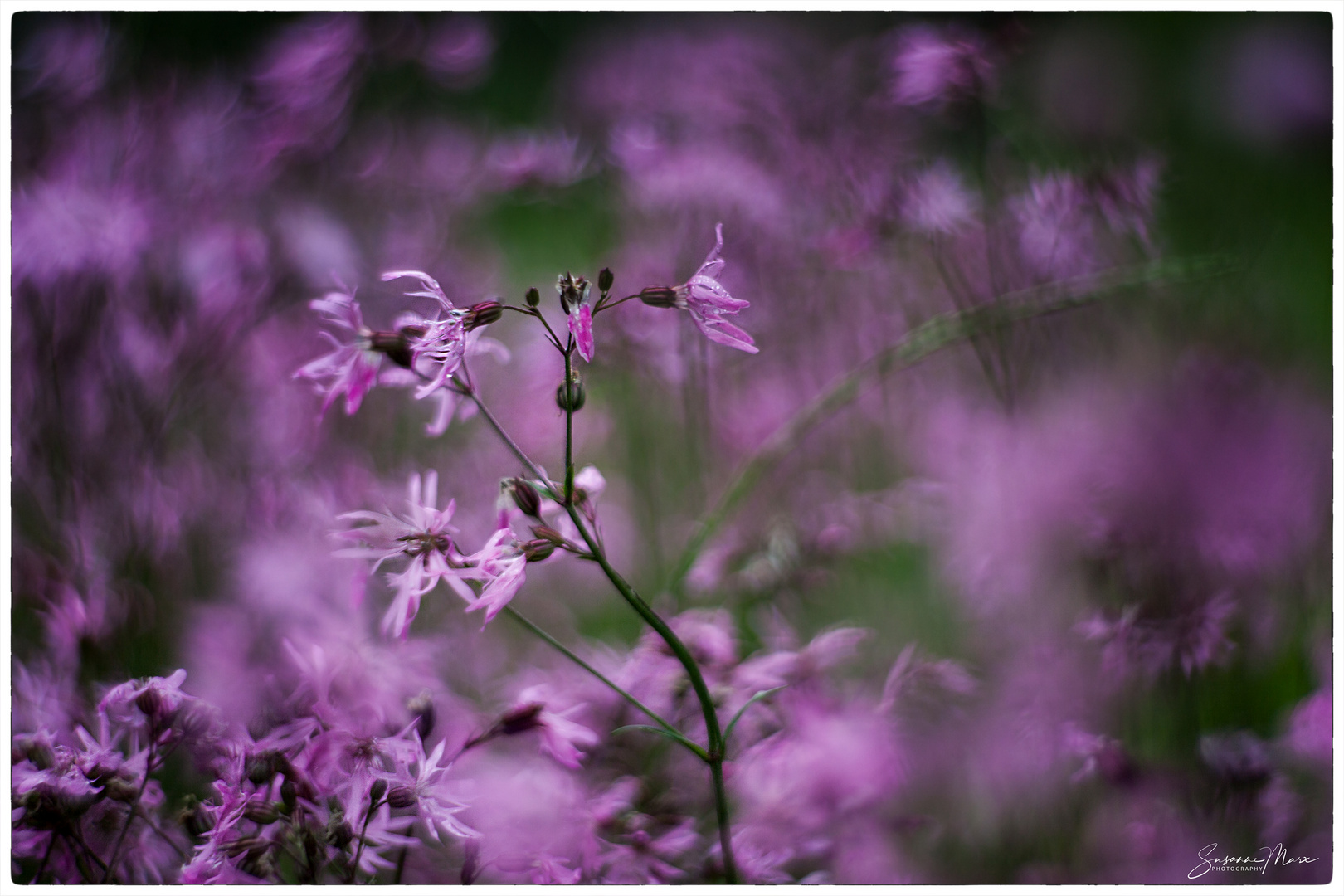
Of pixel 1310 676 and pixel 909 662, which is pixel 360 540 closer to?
pixel 909 662

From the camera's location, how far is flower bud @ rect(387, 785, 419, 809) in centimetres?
64

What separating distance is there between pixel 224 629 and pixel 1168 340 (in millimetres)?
1010

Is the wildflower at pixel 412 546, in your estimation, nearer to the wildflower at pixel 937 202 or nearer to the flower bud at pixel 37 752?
the flower bud at pixel 37 752

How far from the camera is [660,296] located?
0.57m

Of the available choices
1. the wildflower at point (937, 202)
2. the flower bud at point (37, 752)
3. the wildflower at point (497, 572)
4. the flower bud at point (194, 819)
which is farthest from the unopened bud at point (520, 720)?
the wildflower at point (937, 202)

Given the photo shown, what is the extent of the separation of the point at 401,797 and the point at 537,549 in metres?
0.24

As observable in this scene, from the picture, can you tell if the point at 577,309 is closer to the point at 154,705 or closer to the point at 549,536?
the point at 549,536

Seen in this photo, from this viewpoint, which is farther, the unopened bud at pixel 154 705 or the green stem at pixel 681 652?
the unopened bud at pixel 154 705

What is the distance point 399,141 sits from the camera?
102 centimetres

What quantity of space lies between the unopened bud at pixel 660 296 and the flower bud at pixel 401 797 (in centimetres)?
39

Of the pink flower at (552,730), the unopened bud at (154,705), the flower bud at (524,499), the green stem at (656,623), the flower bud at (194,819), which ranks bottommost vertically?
the flower bud at (194,819)

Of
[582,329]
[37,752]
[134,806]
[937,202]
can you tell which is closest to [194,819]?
[134,806]

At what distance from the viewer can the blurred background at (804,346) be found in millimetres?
880

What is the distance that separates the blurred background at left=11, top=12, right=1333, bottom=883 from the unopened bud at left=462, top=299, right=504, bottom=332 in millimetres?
334
